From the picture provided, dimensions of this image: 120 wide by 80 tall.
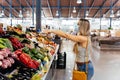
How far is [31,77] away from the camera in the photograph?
1.94m

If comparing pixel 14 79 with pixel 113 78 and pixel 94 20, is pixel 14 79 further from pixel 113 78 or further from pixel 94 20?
pixel 94 20

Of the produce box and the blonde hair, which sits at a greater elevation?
the blonde hair

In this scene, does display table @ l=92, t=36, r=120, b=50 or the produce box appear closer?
the produce box

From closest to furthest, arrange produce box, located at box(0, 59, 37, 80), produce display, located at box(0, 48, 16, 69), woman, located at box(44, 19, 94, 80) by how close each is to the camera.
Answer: produce box, located at box(0, 59, 37, 80) → produce display, located at box(0, 48, 16, 69) → woman, located at box(44, 19, 94, 80)

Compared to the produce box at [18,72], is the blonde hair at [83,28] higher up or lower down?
higher up

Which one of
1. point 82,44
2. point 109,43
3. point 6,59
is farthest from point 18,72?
point 109,43

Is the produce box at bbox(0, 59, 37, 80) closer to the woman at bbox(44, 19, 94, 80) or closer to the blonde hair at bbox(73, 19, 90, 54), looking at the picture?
the woman at bbox(44, 19, 94, 80)

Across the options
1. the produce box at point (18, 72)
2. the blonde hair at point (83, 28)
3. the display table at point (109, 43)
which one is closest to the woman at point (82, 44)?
the blonde hair at point (83, 28)

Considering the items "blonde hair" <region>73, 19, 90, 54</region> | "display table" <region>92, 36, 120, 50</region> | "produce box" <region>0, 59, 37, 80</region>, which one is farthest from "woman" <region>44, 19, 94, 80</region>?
"display table" <region>92, 36, 120, 50</region>

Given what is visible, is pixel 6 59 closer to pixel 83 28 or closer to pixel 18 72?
pixel 18 72

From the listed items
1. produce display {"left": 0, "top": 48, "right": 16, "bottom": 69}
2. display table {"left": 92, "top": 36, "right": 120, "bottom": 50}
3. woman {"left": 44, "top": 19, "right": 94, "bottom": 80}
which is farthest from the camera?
display table {"left": 92, "top": 36, "right": 120, "bottom": 50}

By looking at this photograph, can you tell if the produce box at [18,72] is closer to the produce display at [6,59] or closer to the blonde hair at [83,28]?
the produce display at [6,59]

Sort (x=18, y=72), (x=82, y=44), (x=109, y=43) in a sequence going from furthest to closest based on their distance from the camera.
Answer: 1. (x=109, y=43)
2. (x=82, y=44)
3. (x=18, y=72)

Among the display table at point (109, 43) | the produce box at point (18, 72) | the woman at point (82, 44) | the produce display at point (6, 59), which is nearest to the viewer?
the produce box at point (18, 72)
